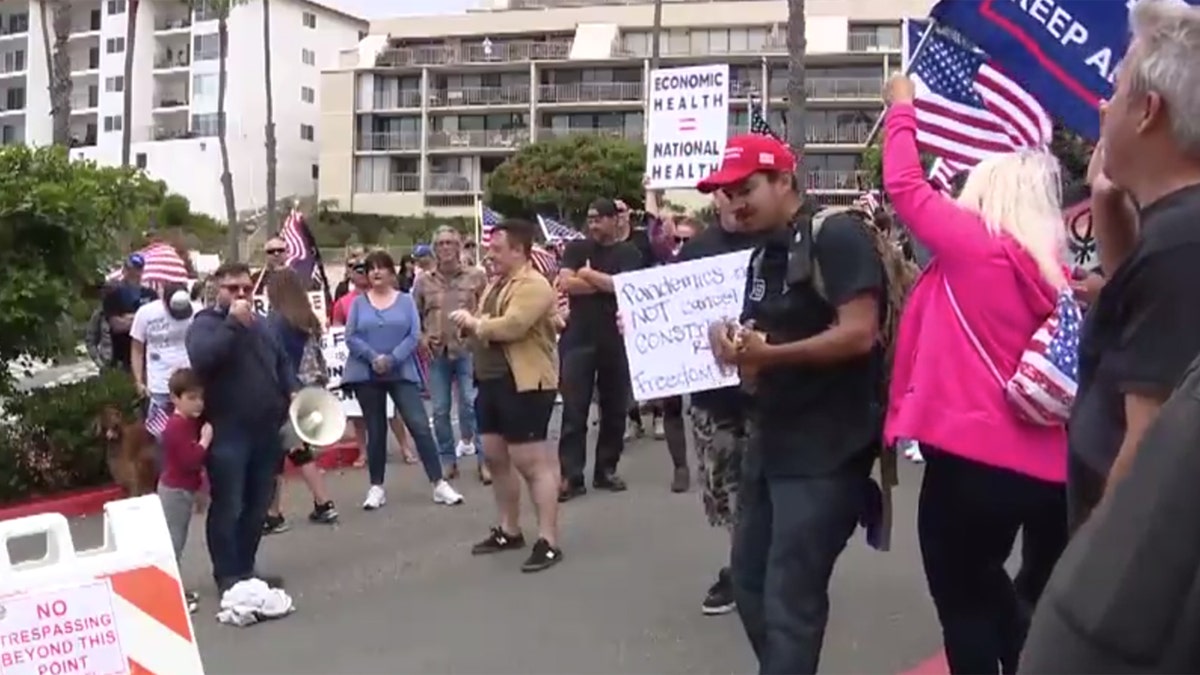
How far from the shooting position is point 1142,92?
246cm

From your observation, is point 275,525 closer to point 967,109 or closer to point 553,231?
point 967,109

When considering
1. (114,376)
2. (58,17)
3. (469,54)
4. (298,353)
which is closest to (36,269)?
(114,376)

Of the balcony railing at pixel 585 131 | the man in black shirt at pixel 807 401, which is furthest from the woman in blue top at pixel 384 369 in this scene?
the balcony railing at pixel 585 131

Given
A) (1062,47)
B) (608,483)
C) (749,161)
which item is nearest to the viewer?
(1062,47)

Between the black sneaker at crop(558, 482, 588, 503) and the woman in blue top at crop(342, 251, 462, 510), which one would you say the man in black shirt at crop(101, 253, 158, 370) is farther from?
the black sneaker at crop(558, 482, 588, 503)

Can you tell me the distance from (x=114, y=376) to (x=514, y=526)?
4.26 metres

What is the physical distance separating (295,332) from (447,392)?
7.49 ft

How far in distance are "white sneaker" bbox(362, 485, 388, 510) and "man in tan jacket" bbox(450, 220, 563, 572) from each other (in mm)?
2096

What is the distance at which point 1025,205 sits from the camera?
15.4 ft

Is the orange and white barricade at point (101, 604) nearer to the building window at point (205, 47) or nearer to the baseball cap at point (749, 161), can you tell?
the baseball cap at point (749, 161)

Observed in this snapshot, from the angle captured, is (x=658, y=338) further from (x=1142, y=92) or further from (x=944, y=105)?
(x=1142, y=92)

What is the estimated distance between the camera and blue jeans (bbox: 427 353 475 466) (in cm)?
1177

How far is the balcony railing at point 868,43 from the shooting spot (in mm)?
80688

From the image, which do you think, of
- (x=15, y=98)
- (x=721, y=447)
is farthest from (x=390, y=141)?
(x=721, y=447)
